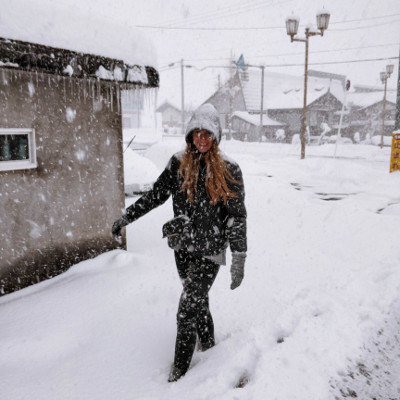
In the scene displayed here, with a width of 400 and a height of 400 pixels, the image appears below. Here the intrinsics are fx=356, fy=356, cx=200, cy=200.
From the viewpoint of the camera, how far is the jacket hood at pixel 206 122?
2.43 meters

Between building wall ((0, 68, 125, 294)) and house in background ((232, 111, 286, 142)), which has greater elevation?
house in background ((232, 111, 286, 142))

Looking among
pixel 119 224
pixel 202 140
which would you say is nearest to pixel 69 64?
pixel 119 224

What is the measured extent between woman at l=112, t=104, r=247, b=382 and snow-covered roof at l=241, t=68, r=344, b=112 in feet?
126

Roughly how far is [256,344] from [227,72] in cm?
4679

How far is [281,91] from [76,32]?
141 feet

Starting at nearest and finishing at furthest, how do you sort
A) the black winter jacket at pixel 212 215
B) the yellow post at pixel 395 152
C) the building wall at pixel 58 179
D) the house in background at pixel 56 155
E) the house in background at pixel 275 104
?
1. the black winter jacket at pixel 212 215
2. the house in background at pixel 56 155
3. the building wall at pixel 58 179
4. the yellow post at pixel 395 152
5. the house in background at pixel 275 104

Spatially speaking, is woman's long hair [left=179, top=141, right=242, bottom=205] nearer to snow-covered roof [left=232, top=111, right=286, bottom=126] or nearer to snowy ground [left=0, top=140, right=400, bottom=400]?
snowy ground [left=0, top=140, right=400, bottom=400]

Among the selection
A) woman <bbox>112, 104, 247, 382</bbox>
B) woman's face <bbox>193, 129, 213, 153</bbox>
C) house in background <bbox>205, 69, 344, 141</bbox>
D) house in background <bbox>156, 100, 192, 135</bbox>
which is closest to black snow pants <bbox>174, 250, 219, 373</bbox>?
woman <bbox>112, 104, 247, 382</bbox>

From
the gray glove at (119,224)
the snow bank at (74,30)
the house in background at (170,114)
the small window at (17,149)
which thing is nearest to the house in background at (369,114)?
the house in background at (170,114)

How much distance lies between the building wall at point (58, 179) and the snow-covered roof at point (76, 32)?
505 mm

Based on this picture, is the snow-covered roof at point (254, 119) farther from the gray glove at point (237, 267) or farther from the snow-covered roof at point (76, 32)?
the gray glove at point (237, 267)

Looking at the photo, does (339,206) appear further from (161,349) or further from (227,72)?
(227,72)

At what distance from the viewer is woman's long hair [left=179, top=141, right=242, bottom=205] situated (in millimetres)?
2494

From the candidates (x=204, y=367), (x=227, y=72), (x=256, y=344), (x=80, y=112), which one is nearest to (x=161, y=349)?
(x=204, y=367)
